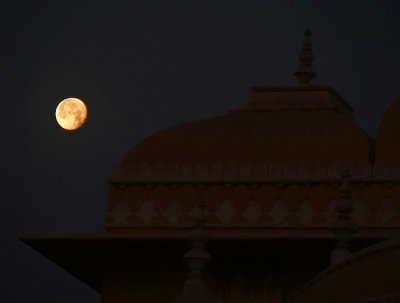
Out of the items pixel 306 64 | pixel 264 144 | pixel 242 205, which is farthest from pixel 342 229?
pixel 306 64

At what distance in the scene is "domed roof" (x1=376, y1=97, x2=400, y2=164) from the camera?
50.8ft

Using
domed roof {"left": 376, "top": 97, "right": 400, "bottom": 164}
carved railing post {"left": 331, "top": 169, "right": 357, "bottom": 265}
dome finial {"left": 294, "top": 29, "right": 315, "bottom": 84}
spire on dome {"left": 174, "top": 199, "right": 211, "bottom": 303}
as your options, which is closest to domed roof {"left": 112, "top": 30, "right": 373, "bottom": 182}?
domed roof {"left": 376, "top": 97, "right": 400, "bottom": 164}

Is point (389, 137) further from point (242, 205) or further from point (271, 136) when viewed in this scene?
point (242, 205)

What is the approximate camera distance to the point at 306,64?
18.0 meters

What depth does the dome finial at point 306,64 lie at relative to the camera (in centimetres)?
1788

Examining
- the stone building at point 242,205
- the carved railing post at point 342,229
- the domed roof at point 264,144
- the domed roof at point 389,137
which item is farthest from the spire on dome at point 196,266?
the domed roof at point 389,137

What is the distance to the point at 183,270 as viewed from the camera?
50.5 ft

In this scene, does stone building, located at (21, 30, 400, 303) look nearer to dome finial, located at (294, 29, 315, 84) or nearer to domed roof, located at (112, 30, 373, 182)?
domed roof, located at (112, 30, 373, 182)

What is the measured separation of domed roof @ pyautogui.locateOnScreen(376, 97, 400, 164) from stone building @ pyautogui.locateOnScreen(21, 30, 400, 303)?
0.01 m

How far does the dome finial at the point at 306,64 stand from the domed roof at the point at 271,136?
2.66 feet

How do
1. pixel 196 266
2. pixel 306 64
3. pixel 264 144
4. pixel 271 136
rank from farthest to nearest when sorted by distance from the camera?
pixel 306 64, pixel 271 136, pixel 264 144, pixel 196 266

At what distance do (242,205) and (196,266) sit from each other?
375cm

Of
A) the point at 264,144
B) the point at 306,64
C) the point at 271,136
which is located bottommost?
the point at 264,144

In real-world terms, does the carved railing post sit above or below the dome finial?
below
